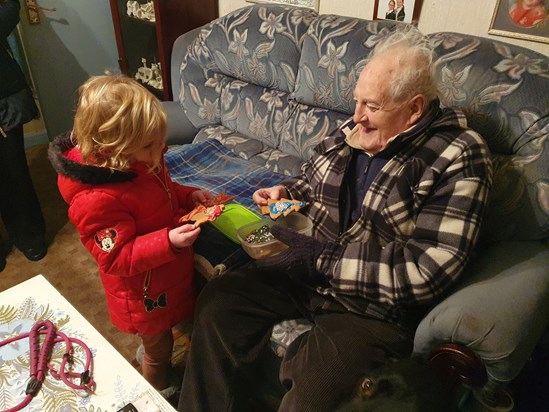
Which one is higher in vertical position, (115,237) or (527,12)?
(527,12)

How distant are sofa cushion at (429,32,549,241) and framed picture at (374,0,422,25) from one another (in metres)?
0.41

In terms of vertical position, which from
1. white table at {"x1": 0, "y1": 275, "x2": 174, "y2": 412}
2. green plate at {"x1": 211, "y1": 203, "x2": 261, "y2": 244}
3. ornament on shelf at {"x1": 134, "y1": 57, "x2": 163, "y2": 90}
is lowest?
white table at {"x1": 0, "y1": 275, "x2": 174, "y2": 412}

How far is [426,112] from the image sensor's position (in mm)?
1236

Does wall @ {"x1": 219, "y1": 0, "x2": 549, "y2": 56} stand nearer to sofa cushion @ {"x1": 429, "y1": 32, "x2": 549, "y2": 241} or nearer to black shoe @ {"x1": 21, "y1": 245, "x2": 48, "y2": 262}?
sofa cushion @ {"x1": 429, "y1": 32, "x2": 549, "y2": 241}

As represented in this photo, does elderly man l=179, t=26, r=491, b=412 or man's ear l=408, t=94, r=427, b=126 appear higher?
man's ear l=408, t=94, r=427, b=126

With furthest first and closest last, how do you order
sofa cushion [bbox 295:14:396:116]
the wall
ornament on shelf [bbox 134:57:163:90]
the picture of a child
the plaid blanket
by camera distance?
1. ornament on shelf [bbox 134:57:163:90]
2. the plaid blanket
3. sofa cushion [bbox 295:14:396:116]
4. the wall
5. the picture of a child

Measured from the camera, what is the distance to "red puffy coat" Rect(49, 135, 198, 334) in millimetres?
1046

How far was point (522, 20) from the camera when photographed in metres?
1.45

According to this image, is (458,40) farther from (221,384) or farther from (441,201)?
(221,384)

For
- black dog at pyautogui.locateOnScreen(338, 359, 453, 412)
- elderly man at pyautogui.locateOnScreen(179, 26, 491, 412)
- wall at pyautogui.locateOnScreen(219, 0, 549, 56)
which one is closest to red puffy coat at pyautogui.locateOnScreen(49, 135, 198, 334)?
elderly man at pyautogui.locateOnScreen(179, 26, 491, 412)

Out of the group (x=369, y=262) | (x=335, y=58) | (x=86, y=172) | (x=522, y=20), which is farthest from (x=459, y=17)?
(x=86, y=172)

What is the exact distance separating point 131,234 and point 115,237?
0.14ft

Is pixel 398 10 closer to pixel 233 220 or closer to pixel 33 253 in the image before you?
pixel 233 220

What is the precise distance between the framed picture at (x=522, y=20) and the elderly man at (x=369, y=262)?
41 centimetres
